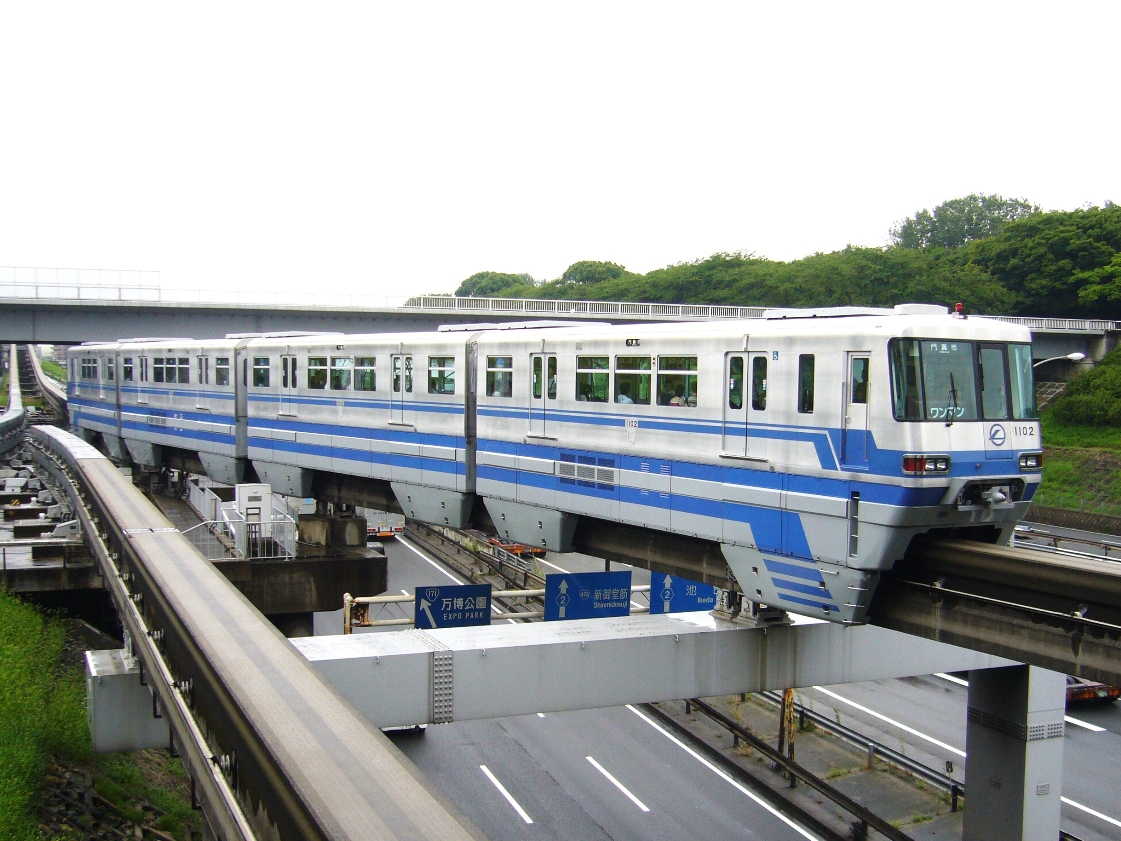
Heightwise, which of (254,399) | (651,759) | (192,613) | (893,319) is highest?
(893,319)

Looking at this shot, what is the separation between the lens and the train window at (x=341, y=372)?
1973cm

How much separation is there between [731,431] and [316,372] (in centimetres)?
1152

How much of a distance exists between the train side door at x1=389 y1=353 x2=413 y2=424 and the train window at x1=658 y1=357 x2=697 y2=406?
253 inches

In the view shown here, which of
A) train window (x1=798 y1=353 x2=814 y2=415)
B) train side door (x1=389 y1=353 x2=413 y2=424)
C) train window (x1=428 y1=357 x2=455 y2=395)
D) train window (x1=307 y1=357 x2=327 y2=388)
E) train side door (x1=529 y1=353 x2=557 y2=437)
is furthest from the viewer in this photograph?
train window (x1=307 y1=357 x2=327 y2=388)

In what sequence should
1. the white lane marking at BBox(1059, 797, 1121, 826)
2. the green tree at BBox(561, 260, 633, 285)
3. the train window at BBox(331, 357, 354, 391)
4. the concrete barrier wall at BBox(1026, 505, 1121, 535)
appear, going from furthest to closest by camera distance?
the green tree at BBox(561, 260, 633, 285) < the concrete barrier wall at BBox(1026, 505, 1121, 535) < the train window at BBox(331, 357, 354, 391) < the white lane marking at BBox(1059, 797, 1121, 826)

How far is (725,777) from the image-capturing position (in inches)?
818

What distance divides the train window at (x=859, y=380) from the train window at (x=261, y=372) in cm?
1563

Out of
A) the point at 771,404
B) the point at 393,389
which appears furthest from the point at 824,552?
the point at 393,389

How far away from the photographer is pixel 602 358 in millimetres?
13930

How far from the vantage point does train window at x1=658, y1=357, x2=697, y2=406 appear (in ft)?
40.7

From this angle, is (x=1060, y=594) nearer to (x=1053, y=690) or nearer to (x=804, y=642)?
(x=804, y=642)

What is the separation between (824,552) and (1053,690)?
7.12 m

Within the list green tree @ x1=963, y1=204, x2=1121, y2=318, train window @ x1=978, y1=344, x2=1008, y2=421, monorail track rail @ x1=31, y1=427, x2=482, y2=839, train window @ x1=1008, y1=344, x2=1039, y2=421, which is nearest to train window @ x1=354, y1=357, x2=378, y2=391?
monorail track rail @ x1=31, y1=427, x2=482, y2=839

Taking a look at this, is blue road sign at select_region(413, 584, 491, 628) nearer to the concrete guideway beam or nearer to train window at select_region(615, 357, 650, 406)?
the concrete guideway beam
